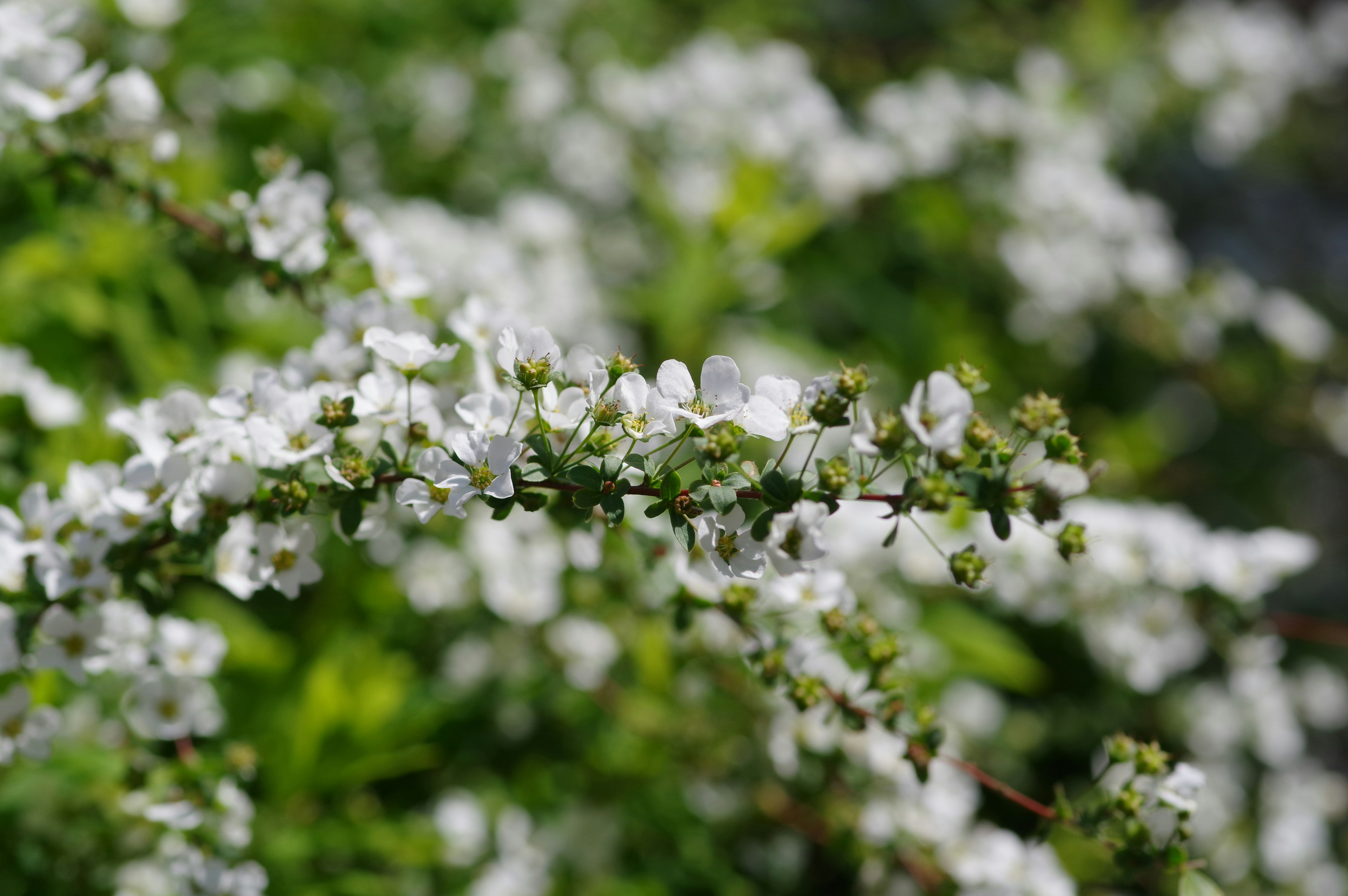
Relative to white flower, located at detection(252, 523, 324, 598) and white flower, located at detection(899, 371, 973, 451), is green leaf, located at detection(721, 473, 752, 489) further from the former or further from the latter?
white flower, located at detection(252, 523, 324, 598)

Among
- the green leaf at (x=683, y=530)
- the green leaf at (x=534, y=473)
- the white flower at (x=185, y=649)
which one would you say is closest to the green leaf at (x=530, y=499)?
the green leaf at (x=534, y=473)

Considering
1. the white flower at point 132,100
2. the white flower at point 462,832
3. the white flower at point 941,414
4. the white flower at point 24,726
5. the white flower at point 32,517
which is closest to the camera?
the white flower at point 941,414

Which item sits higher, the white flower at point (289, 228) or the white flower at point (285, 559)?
the white flower at point (289, 228)

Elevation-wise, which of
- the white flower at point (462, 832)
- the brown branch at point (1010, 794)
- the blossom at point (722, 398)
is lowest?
the white flower at point (462, 832)

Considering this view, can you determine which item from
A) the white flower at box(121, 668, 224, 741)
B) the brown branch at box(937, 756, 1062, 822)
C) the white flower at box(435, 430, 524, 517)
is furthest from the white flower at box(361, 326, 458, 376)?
the brown branch at box(937, 756, 1062, 822)

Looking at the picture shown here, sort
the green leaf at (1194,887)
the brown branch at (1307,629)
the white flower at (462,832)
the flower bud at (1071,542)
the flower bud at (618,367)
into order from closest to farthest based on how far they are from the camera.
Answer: the flower bud at (618,367)
the flower bud at (1071,542)
the green leaf at (1194,887)
the brown branch at (1307,629)
the white flower at (462,832)

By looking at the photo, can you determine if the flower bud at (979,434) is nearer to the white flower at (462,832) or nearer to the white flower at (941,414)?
the white flower at (941,414)
